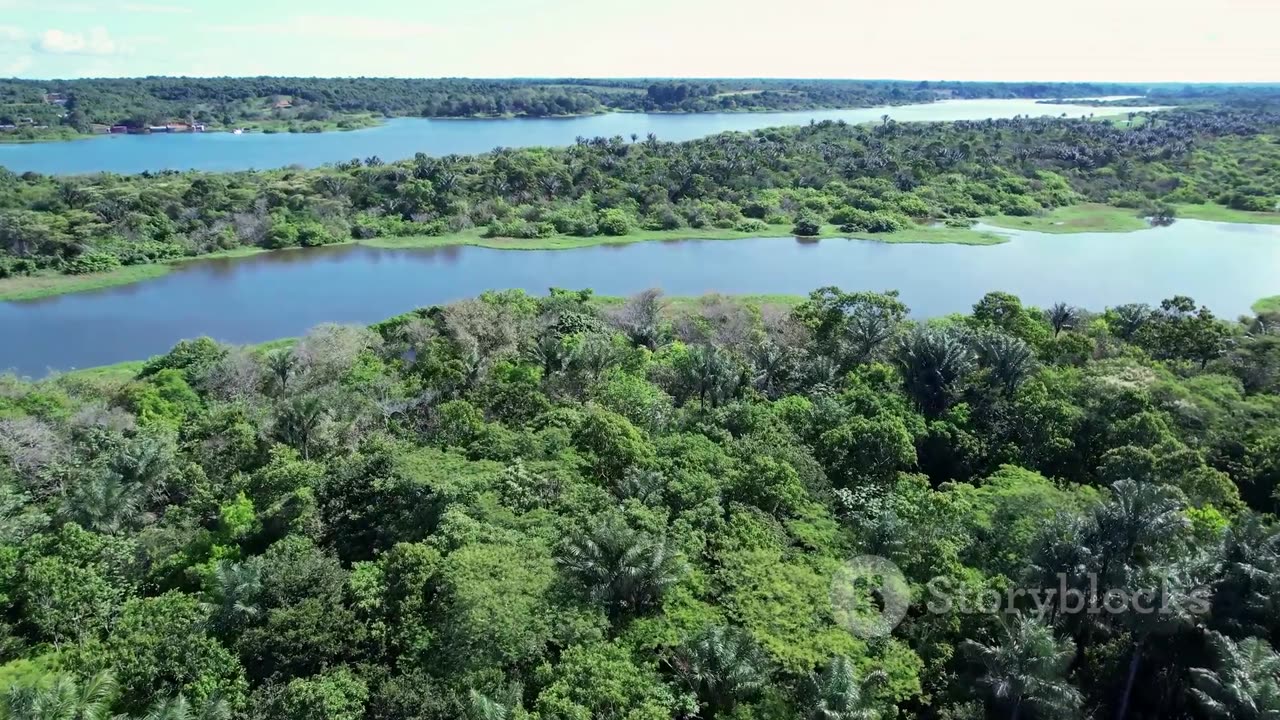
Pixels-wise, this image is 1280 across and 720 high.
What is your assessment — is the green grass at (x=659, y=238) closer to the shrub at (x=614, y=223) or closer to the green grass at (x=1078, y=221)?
the shrub at (x=614, y=223)

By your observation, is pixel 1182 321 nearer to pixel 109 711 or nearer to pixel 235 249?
pixel 109 711

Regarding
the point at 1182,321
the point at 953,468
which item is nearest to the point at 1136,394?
the point at 953,468

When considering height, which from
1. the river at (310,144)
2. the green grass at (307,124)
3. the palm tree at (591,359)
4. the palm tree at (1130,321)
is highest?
the green grass at (307,124)

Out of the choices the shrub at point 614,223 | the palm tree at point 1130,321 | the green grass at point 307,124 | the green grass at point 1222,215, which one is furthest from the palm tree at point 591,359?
the green grass at point 307,124

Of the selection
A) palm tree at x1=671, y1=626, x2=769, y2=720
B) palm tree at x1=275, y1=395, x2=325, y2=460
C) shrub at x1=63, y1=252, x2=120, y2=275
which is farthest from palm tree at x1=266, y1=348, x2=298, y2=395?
shrub at x1=63, y1=252, x2=120, y2=275

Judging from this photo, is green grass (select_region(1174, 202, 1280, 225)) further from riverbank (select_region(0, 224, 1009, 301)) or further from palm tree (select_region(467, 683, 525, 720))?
palm tree (select_region(467, 683, 525, 720))

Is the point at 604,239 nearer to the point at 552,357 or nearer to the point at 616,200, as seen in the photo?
the point at 616,200
